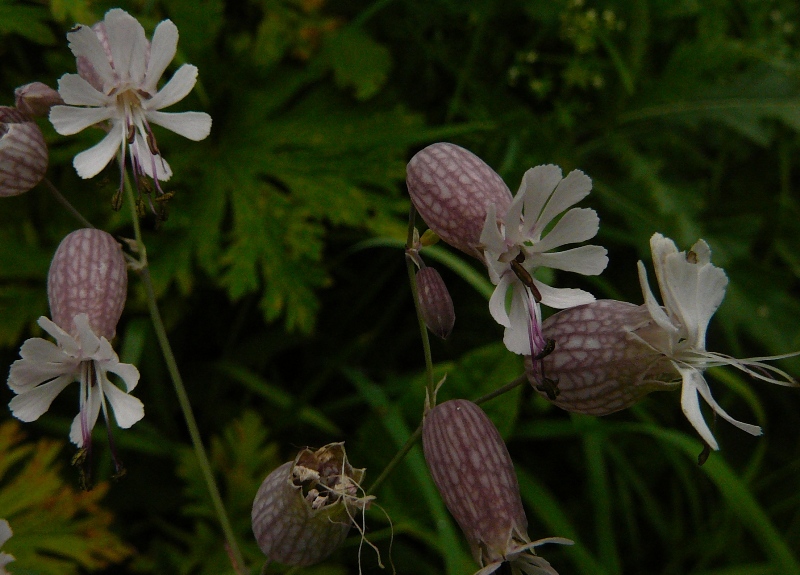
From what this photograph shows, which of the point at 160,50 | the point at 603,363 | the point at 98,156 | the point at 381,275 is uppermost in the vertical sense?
the point at 160,50

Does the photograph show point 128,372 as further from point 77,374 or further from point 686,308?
point 686,308

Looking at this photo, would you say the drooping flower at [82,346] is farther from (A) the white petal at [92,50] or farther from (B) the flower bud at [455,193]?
(B) the flower bud at [455,193]

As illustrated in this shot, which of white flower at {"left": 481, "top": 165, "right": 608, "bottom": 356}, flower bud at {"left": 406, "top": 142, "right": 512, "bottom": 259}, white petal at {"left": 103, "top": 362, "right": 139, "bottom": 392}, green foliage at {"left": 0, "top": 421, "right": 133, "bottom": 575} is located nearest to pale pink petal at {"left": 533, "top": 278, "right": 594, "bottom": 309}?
white flower at {"left": 481, "top": 165, "right": 608, "bottom": 356}

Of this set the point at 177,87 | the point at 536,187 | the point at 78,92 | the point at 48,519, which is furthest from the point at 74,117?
the point at 48,519

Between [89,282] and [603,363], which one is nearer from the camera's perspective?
[603,363]

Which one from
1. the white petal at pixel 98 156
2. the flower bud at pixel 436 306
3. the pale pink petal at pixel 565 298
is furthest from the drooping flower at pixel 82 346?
the pale pink petal at pixel 565 298

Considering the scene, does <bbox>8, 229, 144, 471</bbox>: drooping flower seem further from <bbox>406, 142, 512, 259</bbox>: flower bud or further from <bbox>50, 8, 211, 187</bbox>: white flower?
<bbox>406, 142, 512, 259</bbox>: flower bud

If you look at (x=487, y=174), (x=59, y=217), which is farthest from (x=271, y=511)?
(x=59, y=217)

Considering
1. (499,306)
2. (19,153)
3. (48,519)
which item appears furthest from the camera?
(48,519)
